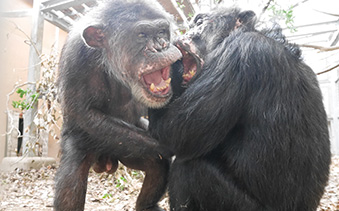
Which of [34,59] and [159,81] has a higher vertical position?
[159,81]

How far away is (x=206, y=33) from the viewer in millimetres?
3629

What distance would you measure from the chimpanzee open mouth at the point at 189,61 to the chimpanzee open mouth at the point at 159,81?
0.76ft

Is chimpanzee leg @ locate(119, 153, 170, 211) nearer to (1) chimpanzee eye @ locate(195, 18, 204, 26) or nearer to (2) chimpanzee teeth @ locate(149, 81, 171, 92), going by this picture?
(2) chimpanzee teeth @ locate(149, 81, 171, 92)

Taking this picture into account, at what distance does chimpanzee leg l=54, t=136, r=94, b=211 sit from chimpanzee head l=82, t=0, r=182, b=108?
953 mm

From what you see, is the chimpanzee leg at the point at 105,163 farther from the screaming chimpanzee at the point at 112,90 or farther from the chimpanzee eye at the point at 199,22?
the chimpanzee eye at the point at 199,22

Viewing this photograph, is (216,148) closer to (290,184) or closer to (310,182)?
(290,184)

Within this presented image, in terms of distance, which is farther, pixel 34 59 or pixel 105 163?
pixel 34 59

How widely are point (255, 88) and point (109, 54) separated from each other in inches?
66.2

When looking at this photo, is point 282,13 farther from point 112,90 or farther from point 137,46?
point 112,90

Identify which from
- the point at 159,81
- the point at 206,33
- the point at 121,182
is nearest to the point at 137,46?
the point at 159,81

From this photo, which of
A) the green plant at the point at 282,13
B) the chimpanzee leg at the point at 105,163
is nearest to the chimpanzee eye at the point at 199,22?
the chimpanzee leg at the point at 105,163

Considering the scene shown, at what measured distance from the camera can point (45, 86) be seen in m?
6.63

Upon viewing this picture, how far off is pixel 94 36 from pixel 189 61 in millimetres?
1105

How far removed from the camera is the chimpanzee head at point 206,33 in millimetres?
3385
